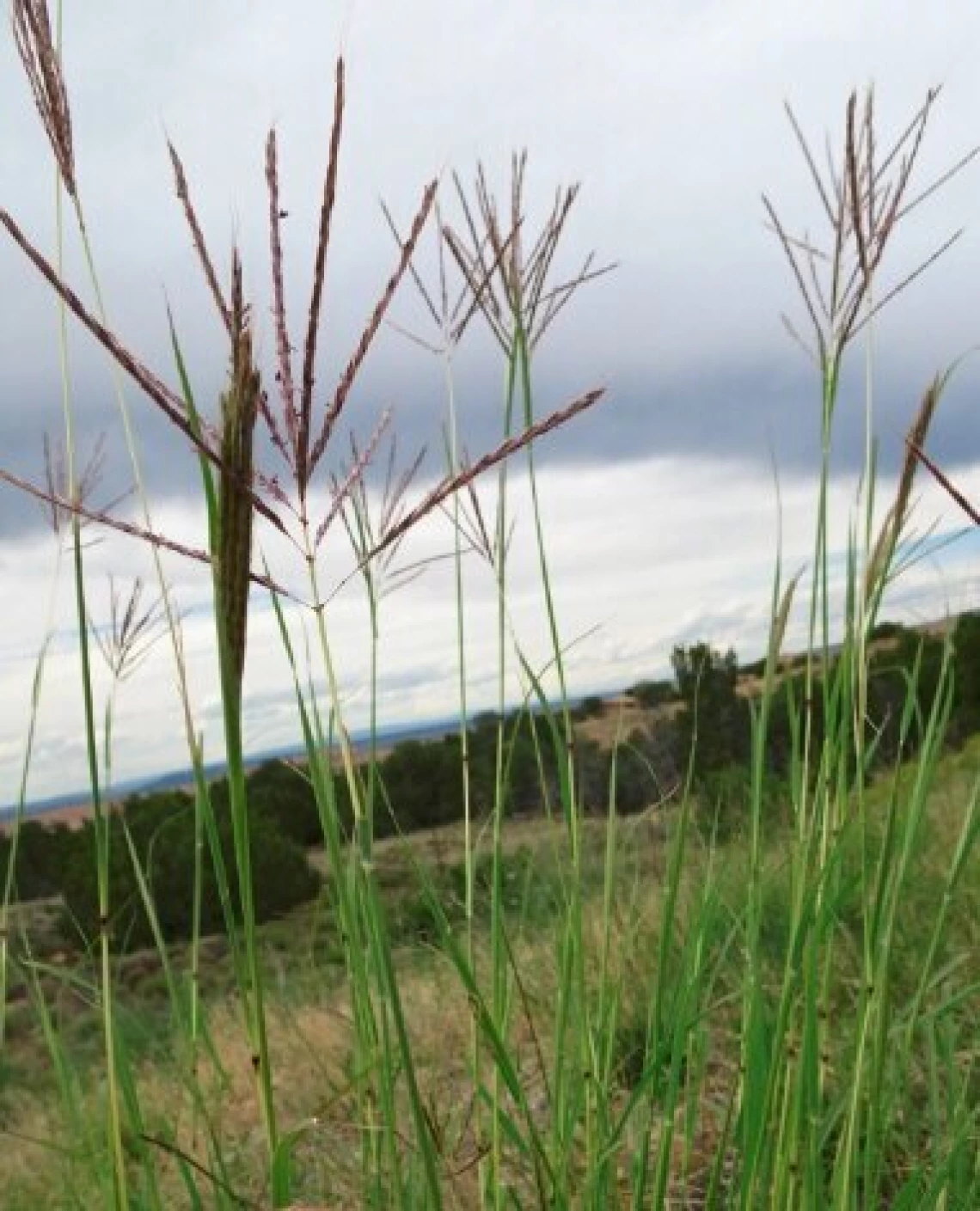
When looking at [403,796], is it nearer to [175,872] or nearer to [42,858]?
[42,858]

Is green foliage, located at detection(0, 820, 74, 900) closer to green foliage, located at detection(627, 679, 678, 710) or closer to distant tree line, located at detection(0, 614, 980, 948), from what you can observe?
distant tree line, located at detection(0, 614, 980, 948)

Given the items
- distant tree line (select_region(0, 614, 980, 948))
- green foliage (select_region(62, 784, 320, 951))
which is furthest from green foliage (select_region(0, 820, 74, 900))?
green foliage (select_region(62, 784, 320, 951))

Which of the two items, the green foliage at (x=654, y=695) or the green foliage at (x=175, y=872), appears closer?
the green foliage at (x=654, y=695)

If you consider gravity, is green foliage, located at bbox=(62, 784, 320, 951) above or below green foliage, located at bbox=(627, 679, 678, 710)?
below

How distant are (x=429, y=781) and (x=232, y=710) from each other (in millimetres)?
25796

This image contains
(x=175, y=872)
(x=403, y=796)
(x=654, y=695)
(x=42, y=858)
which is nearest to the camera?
(x=654, y=695)

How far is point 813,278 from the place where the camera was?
1522 mm

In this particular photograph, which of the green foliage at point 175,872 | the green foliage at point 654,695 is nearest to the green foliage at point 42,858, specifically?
the green foliage at point 175,872

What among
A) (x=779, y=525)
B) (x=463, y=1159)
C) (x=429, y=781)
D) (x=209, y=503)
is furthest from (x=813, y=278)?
(x=429, y=781)

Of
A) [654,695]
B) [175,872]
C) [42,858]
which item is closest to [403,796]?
[42,858]

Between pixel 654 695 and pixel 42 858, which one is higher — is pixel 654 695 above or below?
above

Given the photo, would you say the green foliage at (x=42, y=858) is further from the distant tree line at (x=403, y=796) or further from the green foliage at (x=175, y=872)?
the green foliage at (x=175, y=872)

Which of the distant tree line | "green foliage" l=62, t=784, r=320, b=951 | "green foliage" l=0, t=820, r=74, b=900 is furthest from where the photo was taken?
"green foliage" l=0, t=820, r=74, b=900

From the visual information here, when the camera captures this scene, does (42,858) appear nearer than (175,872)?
No
